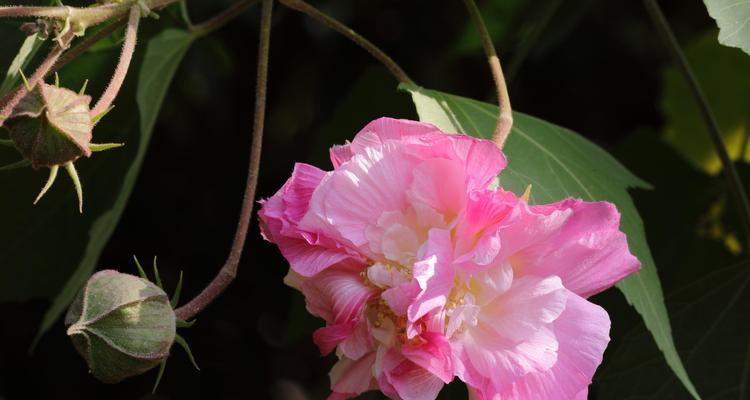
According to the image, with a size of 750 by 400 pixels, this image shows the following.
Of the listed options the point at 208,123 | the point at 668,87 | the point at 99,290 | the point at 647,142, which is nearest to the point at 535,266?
Answer: the point at 99,290

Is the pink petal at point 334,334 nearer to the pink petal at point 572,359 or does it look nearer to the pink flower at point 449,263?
the pink flower at point 449,263

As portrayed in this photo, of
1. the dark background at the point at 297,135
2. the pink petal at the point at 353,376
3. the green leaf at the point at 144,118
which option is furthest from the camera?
the dark background at the point at 297,135

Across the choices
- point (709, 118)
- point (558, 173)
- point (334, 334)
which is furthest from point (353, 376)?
point (709, 118)

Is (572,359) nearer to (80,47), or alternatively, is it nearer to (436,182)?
(436,182)

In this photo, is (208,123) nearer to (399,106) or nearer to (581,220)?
(399,106)

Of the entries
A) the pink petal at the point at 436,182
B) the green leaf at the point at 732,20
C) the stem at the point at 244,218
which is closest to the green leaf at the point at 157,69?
the stem at the point at 244,218
